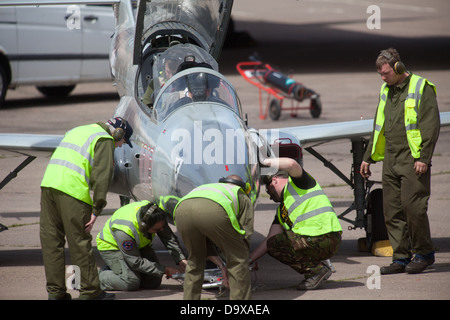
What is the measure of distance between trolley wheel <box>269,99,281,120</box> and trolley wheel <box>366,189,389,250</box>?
8823 millimetres

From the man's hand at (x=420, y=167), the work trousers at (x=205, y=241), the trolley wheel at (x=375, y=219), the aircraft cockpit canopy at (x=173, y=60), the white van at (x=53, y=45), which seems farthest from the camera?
the white van at (x=53, y=45)

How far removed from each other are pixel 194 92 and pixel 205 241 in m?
1.87

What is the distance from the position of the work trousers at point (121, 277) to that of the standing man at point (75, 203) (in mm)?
517

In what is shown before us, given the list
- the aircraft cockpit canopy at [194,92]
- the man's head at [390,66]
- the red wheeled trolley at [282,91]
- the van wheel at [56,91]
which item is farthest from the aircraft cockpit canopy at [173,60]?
the van wheel at [56,91]

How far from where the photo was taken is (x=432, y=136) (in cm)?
747

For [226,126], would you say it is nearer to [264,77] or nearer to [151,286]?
[151,286]

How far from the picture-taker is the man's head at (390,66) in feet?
25.0

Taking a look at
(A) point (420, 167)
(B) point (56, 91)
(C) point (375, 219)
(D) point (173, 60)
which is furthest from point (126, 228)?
(B) point (56, 91)

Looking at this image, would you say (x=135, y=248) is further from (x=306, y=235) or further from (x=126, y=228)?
(x=306, y=235)

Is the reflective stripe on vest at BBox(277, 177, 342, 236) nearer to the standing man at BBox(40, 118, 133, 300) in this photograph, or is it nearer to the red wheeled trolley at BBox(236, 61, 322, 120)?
the standing man at BBox(40, 118, 133, 300)

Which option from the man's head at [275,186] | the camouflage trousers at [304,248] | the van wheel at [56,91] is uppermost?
the man's head at [275,186]

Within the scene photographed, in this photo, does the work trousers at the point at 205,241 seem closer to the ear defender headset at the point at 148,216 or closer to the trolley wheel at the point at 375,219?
the ear defender headset at the point at 148,216

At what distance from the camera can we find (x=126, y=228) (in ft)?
23.5
